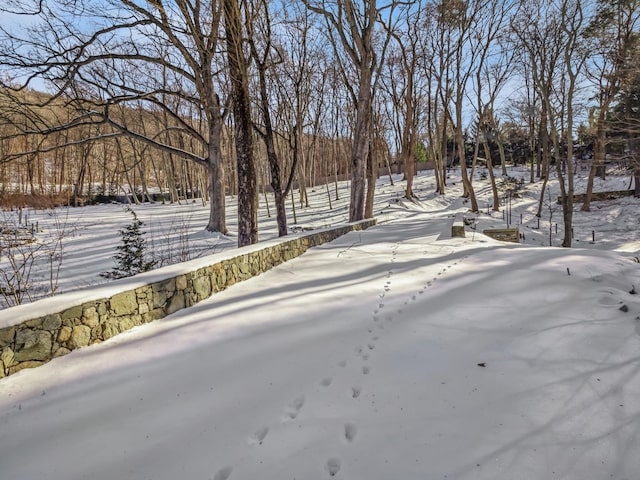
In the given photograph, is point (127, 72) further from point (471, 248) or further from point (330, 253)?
point (471, 248)

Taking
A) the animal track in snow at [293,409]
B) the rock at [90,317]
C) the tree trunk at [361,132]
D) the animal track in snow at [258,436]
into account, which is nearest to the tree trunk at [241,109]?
the tree trunk at [361,132]

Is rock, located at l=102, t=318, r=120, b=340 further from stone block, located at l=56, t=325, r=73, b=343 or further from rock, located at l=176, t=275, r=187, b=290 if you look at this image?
rock, located at l=176, t=275, r=187, b=290

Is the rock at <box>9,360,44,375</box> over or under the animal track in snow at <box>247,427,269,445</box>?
over

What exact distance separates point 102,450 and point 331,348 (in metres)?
1.60

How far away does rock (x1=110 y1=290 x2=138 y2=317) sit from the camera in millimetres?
2816

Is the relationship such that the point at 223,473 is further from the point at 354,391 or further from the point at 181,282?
the point at 181,282

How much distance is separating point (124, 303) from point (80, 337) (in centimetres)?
40

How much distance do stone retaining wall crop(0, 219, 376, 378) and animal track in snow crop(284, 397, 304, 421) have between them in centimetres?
169

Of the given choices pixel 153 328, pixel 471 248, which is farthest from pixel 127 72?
pixel 471 248

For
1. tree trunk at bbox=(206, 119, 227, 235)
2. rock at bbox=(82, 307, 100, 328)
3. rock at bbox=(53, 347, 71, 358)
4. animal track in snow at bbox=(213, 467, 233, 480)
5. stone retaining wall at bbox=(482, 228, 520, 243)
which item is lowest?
stone retaining wall at bbox=(482, 228, 520, 243)

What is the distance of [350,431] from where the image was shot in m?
1.88

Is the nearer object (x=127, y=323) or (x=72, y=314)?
(x=72, y=314)

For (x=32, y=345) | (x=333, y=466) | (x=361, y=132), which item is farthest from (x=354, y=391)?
(x=361, y=132)

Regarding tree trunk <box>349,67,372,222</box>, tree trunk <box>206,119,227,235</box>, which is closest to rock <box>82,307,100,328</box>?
tree trunk <box>206,119,227,235</box>
